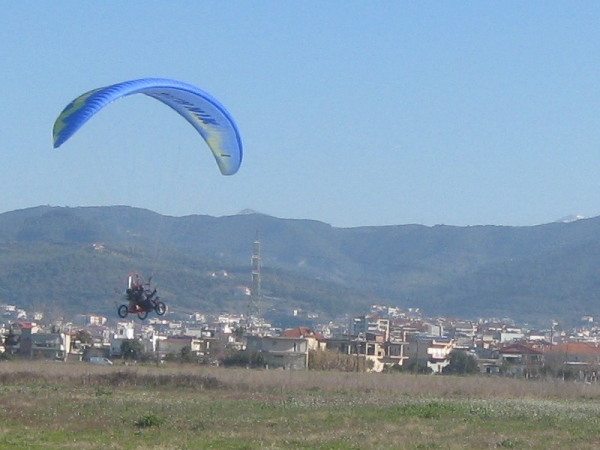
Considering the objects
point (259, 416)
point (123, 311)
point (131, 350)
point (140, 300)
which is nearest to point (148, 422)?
point (140, 300)

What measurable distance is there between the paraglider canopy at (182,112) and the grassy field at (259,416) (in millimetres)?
6339

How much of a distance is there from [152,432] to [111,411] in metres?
5.57

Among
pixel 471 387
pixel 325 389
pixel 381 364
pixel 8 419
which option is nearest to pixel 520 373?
pixel 381 364

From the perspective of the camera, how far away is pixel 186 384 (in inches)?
1769

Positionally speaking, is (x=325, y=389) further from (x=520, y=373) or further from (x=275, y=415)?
(x=520, y=373)

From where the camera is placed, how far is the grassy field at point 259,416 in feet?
80.2

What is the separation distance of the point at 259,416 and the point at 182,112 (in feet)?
25.6

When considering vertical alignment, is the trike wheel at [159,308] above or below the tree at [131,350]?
above

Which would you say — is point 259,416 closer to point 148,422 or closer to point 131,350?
point 148,422

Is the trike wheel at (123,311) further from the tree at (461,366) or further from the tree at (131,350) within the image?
the tree at (461,366)

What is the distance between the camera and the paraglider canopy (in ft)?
86.1

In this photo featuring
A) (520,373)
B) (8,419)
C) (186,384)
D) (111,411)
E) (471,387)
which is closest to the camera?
(8,419)

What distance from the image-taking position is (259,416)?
99.7 feet

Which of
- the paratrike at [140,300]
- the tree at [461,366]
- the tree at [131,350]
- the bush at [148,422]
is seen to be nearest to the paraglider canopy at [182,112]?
the paratrike at [140,300]
